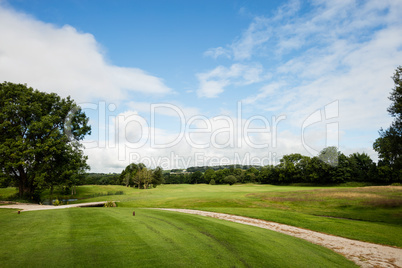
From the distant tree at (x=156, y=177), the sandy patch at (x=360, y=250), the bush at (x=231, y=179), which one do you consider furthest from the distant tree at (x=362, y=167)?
the sandy patch at (x=360, y=250)

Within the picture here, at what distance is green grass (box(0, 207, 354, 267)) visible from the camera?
6.40 meters

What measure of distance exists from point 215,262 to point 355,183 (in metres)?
90.9

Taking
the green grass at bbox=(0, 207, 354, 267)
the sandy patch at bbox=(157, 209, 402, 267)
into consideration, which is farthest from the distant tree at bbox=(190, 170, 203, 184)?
the green grass at bbox=(0, 207, 354, 267)

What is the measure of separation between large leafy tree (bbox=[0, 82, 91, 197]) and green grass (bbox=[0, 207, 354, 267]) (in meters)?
25.0

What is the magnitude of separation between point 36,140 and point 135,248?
33.6 meters

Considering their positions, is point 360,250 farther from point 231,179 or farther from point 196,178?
point 196,178

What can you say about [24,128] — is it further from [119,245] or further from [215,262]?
[215,262]

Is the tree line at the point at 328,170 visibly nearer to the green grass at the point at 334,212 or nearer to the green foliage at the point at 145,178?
the green foliage at the point at 145,178

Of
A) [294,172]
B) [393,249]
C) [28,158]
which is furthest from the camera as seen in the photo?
[294,172]

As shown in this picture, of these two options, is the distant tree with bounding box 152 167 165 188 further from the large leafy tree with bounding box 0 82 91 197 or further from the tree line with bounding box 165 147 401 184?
the large leafy tree with bounding box 0 82 91 197

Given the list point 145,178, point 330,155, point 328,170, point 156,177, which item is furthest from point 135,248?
point 330,155

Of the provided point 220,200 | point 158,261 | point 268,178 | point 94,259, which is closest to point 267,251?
point 158,261

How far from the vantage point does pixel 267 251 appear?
29.1 feet

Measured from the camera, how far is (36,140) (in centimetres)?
3234
